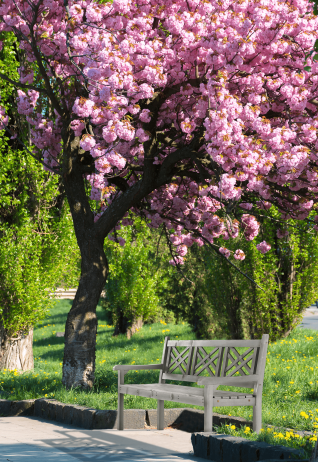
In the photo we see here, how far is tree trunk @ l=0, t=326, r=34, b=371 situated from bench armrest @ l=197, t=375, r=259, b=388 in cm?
697

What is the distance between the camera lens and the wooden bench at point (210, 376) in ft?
16.0

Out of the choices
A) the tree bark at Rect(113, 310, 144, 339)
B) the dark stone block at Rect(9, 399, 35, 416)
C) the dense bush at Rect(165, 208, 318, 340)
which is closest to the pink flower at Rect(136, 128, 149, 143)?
the dark stone block at Rect(9, 399, 35, 416)

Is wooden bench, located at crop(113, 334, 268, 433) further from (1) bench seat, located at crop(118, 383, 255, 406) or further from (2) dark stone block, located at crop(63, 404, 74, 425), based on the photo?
(2) dark stone block, located at crop(63, 404, 74, 425)

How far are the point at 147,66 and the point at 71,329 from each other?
3.76 m

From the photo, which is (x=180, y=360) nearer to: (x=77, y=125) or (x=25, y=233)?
(x=77, y=125)

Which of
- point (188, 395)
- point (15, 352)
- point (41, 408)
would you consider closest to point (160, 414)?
point (188, 395)

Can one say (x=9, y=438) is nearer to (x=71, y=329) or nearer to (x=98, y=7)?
(x=71, y=329)

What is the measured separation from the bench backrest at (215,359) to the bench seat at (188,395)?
0.19 meters

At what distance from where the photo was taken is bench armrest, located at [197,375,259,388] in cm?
488

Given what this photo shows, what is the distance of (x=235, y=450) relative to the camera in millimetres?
4074

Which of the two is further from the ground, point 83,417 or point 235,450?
point 235,450

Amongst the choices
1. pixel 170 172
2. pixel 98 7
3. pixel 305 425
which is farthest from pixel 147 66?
pixel 305 425

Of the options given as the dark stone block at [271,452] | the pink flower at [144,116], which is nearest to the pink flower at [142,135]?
the pink flower at [144,116]

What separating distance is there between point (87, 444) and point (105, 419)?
2.62 feet
